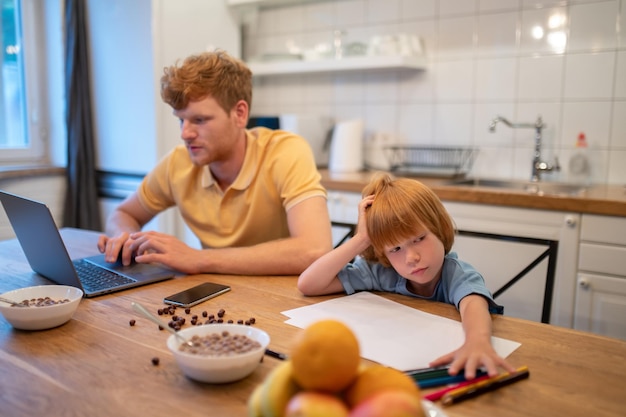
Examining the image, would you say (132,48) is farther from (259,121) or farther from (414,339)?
(414,339)

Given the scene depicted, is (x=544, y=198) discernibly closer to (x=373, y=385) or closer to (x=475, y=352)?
(x=475, y=352)

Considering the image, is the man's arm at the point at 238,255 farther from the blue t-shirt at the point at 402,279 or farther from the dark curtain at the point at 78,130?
the dark curtain at the point at 78,130

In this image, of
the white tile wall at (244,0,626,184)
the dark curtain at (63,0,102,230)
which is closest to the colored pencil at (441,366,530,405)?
the white tile wall at (244,0,626,184)

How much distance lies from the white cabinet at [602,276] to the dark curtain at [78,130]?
8.63 ft


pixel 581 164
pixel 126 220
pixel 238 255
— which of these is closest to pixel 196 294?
pixel 238 255

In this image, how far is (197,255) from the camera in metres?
1.43

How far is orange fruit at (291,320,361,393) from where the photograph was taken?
496 millimetres

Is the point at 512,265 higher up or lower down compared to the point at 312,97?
lower down

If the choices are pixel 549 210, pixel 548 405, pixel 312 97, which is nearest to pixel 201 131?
pixel 548 405

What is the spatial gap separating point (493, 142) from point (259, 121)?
4.42ft

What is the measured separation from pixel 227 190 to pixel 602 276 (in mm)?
1442

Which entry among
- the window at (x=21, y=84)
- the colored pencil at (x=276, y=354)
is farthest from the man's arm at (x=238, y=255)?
the window at (x=21, y=84)

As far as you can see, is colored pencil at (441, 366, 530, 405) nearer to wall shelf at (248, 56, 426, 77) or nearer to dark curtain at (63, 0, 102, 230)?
wall shelf at (248, 56, 426, 77)

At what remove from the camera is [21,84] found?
328cm
